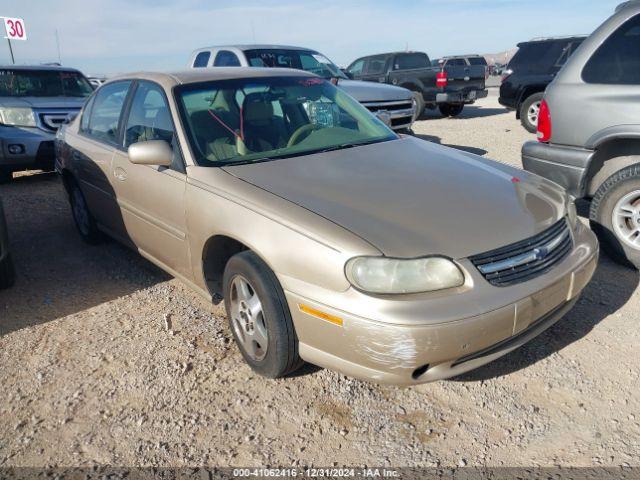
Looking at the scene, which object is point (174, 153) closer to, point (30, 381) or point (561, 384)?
point (30, 381)

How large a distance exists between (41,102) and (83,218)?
398 cm

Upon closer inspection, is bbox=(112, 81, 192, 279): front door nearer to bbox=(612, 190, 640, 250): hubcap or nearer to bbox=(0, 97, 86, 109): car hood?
bbox=(612, 190, 640, 250): hubcap

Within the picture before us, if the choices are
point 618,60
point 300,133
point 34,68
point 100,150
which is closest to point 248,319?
point 300,133

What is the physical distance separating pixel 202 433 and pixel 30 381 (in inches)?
47.1

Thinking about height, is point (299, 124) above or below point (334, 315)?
above

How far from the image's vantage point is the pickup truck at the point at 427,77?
13477 millimetres

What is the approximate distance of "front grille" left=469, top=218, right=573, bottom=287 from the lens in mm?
2355

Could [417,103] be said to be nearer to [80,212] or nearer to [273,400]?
[80,212]

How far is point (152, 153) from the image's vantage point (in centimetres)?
313

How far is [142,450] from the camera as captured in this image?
7.98ft

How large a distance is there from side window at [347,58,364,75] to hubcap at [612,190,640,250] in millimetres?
12023

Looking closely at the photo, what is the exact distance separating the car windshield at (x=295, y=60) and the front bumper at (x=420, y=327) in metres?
6.86

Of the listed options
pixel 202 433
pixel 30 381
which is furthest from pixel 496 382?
pixel 30 381

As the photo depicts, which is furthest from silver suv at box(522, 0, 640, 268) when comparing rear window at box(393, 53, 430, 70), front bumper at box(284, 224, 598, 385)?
rear window at box(393, 53, 430, 70)
